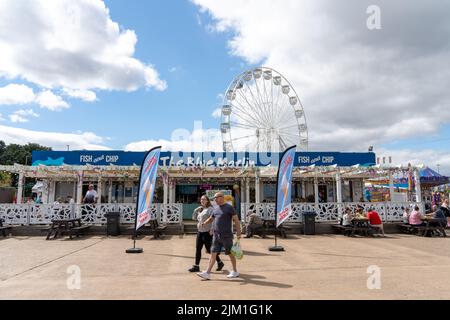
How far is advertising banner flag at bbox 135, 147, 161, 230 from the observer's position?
8659 mm

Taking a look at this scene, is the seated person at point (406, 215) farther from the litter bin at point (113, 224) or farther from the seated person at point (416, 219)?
the litter bin at point (113, 224)

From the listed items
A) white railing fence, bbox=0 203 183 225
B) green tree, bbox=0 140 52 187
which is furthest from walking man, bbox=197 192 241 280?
green tree, bbox=0 140 52 187

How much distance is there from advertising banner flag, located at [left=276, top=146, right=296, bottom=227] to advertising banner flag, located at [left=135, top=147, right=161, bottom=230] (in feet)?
11.8

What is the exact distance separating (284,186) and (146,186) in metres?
3.91

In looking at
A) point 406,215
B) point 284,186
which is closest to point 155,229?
point 284,186

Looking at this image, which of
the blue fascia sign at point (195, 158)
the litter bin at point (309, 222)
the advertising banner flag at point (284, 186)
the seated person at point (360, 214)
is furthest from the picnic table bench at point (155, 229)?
the seated person at point (360, 214)

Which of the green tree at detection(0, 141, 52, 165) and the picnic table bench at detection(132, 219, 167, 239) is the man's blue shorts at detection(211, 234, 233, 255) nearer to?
the picnic table bench at detection(132, 219, 167, 239)

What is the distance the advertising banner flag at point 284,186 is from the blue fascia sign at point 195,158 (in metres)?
7.23

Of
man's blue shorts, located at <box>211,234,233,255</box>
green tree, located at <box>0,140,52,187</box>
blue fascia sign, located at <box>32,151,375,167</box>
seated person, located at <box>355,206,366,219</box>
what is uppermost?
green tree, located at <box>0,140,52,187</box>

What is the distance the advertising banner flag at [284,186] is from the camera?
29.0 feet

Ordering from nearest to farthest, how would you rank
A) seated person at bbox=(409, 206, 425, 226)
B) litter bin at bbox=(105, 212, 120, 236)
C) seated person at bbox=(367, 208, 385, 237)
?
litter bin at bbox=(105, 212, 120, 236)
seated person at bbox=(367, 208, 385, 237)
seated person at bbox=(409, 206, 425, 226)
